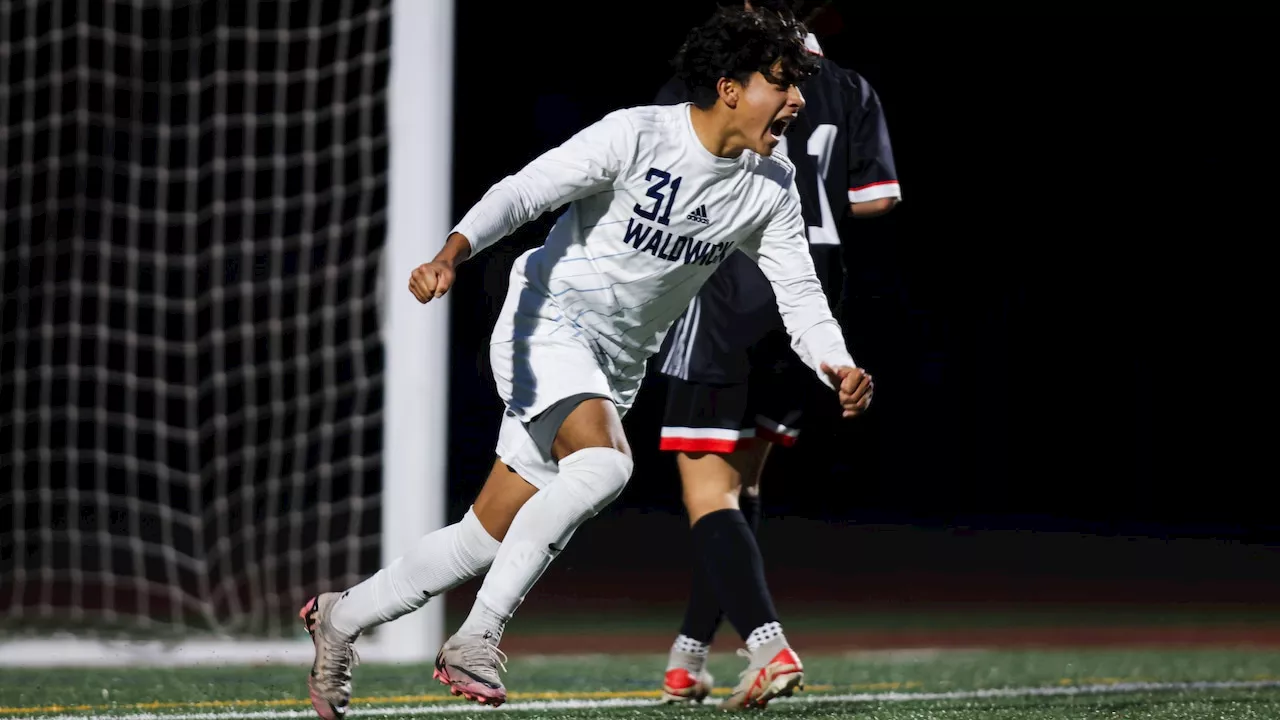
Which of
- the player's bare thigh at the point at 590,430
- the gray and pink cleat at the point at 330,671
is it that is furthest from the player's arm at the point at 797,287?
the gray and pink cleat at the point at 330,671

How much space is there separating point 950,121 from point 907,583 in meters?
4.41

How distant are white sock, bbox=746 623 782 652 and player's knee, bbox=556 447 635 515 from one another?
56 centimetres

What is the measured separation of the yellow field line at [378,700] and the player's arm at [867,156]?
117cm

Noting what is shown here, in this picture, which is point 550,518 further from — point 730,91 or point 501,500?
point 730,91

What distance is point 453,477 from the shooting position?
996cm

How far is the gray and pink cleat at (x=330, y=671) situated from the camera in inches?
107

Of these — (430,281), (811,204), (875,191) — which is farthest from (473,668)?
(875,191)

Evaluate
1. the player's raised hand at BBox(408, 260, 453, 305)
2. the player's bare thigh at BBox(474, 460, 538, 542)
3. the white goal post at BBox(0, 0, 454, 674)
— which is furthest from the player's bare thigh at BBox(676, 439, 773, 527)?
the white goal post at BBox(0, 0, 454, 674)

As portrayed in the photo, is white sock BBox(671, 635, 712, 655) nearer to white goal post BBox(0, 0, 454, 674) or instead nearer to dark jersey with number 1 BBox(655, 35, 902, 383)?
dark jersey with number 1 BBox(655, 35, 902, 383)

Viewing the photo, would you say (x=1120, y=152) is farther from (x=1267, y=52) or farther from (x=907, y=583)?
(x=907, y=583)

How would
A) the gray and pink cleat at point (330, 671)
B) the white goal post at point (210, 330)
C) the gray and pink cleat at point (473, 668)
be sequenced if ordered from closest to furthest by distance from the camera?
the gray and pink cleat at point (473, 668)
the gray and pink cleat at point (330, 671)
the white goal post at point (210, 330)

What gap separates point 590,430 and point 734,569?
0.62 metres

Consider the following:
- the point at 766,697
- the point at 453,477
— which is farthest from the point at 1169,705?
the point at 453,477

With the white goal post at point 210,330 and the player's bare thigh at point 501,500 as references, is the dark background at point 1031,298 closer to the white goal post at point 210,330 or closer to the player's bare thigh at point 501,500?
the white goal post at point 210,330
